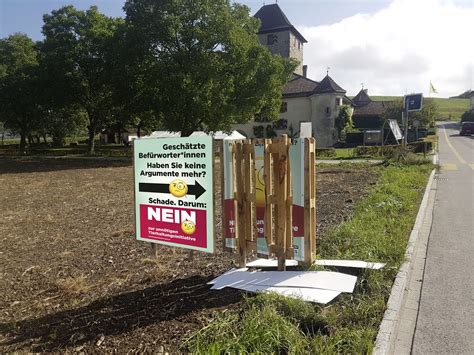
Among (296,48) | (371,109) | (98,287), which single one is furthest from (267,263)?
(371,109)

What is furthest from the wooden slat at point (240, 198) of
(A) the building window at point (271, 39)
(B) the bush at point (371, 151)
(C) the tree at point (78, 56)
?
(A) the building window at point (271, 39)

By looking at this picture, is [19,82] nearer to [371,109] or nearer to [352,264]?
[352,264]

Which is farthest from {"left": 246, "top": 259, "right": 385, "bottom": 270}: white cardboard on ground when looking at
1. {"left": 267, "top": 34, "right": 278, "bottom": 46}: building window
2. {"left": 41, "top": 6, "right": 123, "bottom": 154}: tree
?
{"left": 267, "top": 34, "right": 278, "bottom": 46}: building window

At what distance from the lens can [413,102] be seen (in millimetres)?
19859

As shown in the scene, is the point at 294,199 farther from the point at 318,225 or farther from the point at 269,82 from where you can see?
the point at 269,82

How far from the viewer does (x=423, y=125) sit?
57688 mm

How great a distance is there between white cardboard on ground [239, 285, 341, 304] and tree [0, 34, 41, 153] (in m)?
35.6

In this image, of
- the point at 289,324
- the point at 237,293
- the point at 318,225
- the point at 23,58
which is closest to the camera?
the point at 289,324

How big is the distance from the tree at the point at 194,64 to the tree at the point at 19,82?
11.8 m

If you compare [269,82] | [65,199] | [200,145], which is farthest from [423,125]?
[200,145]

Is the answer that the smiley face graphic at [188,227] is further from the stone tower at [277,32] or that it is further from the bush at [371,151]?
the stone tower at [277,32]

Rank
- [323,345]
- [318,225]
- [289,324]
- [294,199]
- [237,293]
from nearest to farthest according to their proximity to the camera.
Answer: [323,345] → [289,324] → [237,293] → [294,199] → [318,225]

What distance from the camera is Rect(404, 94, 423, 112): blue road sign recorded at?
19625 mm

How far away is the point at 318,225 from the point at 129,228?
3633 millimetres
